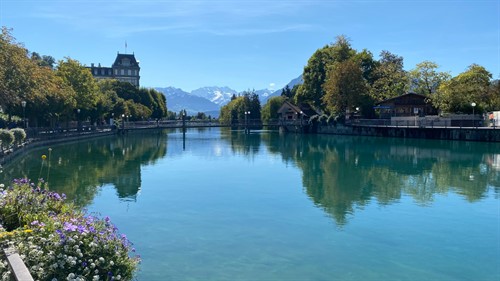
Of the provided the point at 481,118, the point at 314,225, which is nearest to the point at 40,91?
the point at 314,225

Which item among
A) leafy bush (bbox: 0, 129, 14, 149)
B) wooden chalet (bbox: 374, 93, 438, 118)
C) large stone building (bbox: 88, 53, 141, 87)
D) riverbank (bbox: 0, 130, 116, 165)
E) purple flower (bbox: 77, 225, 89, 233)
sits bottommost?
riverbank (bbox: 0, 130, 116, 165)

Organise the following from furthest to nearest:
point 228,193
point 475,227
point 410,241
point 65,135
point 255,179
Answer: point 65,135
point 255,179
point 228,193
point 475,227
point 410,241

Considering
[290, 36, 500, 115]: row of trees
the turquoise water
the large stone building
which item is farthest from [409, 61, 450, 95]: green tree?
the large stone building

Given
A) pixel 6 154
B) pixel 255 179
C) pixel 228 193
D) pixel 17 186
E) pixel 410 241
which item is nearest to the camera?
pixel 17 186

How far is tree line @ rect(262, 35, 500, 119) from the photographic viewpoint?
181ft

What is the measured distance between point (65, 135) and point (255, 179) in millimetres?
33775

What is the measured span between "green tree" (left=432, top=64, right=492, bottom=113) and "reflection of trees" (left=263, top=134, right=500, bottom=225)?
18.2 metres

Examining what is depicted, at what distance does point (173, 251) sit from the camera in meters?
10.7

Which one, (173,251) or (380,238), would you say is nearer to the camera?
(173,251)

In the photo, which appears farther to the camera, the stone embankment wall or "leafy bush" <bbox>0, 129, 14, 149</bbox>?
the stone embankment wall

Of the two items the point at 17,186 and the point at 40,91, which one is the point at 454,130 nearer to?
the point at 40,91

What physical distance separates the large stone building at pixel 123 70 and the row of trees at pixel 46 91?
249ft

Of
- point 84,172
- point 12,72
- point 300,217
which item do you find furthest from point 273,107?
Answer: point 300,217

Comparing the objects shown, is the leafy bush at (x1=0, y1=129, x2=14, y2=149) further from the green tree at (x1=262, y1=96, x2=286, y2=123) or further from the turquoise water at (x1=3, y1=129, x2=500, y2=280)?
the green tree at (x1=262, y1=96, x2=286, y2=123)
